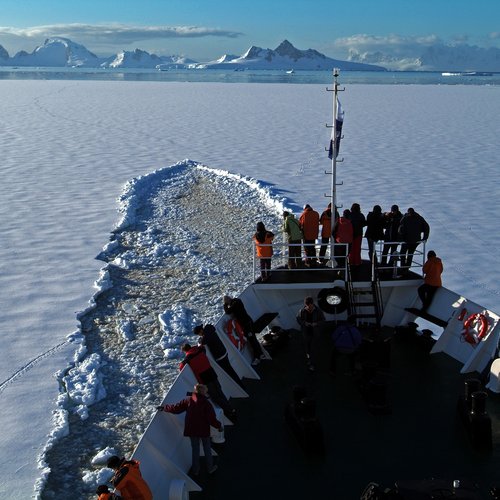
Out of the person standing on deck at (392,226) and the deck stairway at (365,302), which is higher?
the person standing on deck at (392,226)

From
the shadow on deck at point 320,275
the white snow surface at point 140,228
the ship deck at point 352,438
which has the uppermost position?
the shadow on deck at point 320,275

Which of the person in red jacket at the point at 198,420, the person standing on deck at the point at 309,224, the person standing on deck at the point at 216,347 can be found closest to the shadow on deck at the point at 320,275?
the person standing on deck at the point at 309,224

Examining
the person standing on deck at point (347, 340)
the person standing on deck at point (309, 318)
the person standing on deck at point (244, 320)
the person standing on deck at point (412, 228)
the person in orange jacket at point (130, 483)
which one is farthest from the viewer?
the person standing on deck at point (412, 228)

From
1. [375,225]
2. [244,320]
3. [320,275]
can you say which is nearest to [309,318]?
[244,320]

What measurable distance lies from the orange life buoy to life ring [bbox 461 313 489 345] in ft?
9.43

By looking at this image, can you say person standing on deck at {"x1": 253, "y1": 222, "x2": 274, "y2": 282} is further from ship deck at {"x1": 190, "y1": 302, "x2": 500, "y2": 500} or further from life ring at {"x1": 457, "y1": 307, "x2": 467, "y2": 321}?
life ring at {"x1": 457, "y1": 307, "x2": 467, "y2": 321}

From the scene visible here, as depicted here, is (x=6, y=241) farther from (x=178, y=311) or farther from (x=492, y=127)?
(x=492, y=127)

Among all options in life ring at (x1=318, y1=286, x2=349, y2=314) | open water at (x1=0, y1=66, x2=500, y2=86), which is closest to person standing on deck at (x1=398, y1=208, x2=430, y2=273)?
life ring at (x1=318, y1=286, x2=349, y2=314)

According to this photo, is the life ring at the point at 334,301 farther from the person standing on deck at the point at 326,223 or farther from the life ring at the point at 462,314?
the life ring at the point at 462,314

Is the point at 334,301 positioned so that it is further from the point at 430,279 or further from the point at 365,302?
the point at 430,279

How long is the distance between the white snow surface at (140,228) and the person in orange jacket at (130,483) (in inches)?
77.6

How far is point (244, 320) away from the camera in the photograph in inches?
312

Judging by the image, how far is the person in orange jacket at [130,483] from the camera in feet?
15.6

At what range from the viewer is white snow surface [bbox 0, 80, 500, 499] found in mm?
8070
